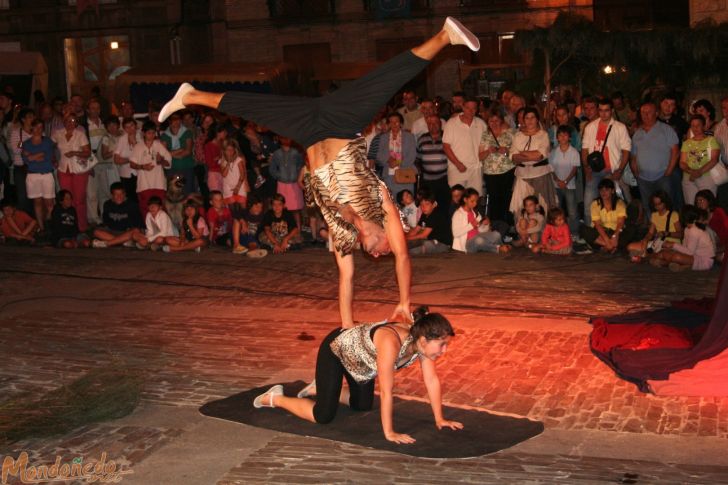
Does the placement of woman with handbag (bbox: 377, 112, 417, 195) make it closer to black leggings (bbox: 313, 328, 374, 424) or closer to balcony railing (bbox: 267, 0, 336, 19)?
black leggings (bbox: 313, 328, 374, 424)

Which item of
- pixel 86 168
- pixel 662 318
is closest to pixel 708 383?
pixel 662 318

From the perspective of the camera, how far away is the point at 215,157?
1376 centimetres

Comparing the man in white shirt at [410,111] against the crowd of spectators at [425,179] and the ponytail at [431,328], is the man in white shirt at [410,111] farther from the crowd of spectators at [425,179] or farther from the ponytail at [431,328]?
the ponytail at [431,328]

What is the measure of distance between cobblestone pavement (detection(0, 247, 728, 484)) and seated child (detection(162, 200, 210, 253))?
231 millimetres

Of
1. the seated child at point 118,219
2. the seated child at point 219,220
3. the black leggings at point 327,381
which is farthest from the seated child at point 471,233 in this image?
the black leggings at point 327,381

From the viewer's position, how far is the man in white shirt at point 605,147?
1198 centimetres

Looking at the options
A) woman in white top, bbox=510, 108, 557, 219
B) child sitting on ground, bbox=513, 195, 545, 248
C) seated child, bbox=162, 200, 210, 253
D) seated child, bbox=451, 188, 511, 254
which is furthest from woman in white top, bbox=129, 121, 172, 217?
child sitting on ground, bbox=513, 195, 545, 248

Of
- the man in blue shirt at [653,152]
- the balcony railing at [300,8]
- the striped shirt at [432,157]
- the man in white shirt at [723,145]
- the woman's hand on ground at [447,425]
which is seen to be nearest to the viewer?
the woman's hand on ground at [447,425]

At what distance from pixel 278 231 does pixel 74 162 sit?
10.9 ft

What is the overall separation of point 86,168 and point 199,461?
8.90 meters

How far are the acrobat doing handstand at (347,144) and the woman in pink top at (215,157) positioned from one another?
5.90 m

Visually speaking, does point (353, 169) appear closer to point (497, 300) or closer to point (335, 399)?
point (335, 399)

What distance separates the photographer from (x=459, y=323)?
8953 mm

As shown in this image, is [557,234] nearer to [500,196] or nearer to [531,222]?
[531,222]
